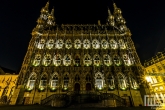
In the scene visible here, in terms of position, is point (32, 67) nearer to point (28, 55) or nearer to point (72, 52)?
point (28, 55)

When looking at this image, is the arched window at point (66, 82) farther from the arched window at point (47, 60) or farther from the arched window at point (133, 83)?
the arched window at point (133, 83)

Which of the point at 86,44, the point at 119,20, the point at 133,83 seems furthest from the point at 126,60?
the point at 119,20

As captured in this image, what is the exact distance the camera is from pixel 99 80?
842 inches

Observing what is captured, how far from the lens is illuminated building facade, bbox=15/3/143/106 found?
19766mm

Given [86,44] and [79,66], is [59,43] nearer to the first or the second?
[86,44]

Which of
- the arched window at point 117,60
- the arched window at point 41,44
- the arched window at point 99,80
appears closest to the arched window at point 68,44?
the arched window at point 41,44

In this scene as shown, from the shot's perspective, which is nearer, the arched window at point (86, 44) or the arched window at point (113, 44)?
the arched window at point (86, 44)

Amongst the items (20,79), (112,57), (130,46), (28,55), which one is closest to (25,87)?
(20,79)

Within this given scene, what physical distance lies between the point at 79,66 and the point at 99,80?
4848 mm

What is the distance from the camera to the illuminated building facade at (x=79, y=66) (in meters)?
19.8

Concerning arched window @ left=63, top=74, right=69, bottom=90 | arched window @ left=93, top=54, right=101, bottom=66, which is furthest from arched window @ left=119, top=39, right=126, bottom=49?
arched window @ left=63, top=74, right=69, bottom=90

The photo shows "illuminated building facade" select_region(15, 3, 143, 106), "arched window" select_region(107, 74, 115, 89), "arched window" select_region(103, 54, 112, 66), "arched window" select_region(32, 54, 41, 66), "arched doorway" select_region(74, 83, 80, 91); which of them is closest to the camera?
"illuminated building facade" select_region(15, 3, 143, 106)

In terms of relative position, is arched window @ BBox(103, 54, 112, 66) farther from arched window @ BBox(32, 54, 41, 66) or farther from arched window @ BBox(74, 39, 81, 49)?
arched window @ BBox(32, 54, 41, 66)

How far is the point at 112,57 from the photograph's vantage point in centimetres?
2342
